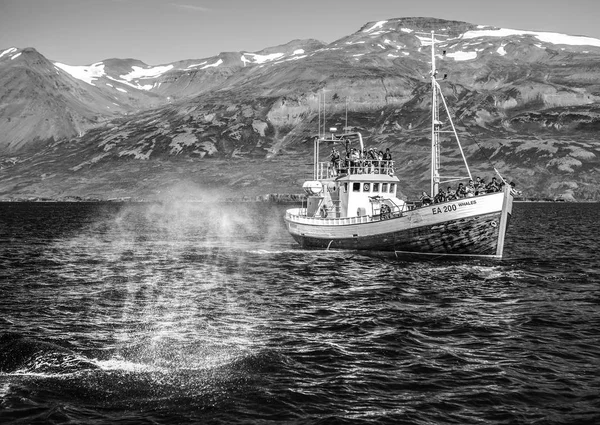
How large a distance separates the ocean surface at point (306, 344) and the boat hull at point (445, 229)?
2.09 metres

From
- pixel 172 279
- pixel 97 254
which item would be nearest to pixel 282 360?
pixel 172 279

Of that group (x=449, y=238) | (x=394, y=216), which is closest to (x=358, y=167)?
(x=394, y=216)

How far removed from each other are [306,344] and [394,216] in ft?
105

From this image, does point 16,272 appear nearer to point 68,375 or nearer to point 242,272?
point 242,272

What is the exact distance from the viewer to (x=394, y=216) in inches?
2328

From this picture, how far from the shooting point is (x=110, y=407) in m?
20.7

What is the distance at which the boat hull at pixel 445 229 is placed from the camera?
55.0 metres

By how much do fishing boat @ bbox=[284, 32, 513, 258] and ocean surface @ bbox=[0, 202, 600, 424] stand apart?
293cm

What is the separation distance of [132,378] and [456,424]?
1226cm

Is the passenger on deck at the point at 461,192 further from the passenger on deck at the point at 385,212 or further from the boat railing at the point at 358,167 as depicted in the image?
the boat railing at the point at 358,167

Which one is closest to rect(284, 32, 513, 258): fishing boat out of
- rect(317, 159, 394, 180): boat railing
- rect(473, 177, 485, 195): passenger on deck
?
rect(317, 159, 394, 180): boat railing

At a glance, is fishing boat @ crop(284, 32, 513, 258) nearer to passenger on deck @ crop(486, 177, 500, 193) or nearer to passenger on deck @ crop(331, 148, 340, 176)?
passenger on deck @ crop(331, 148, 340, 176)

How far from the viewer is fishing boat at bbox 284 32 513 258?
55.4 meters

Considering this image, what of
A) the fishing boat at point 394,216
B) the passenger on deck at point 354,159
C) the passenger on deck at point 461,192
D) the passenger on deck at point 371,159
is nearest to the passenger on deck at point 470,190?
the passenger on deck at point 461,192
